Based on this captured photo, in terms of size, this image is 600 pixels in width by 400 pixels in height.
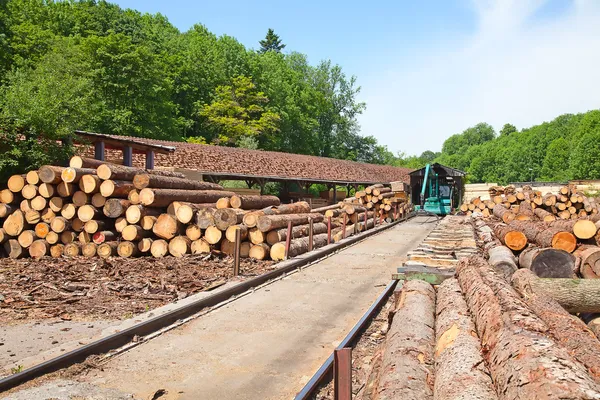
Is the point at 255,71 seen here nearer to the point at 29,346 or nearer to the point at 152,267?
the point at 152,267

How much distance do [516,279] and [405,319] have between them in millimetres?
2534

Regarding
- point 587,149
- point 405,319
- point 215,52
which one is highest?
point 215,52

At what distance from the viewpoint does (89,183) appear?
37.1 ft

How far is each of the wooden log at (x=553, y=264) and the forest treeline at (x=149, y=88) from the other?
11993 millimetres

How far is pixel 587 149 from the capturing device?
61500 mm

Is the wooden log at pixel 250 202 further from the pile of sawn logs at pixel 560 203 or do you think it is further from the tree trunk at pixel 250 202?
the pile of sawn logs at pixel 560 203

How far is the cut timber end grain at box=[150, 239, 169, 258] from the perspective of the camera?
11.4 m

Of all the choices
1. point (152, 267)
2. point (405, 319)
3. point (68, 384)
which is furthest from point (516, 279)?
point (152, 267)

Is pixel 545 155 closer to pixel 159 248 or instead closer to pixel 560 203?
pixel 560 203

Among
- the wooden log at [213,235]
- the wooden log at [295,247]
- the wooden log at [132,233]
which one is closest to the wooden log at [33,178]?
the wooden log at [132,233]

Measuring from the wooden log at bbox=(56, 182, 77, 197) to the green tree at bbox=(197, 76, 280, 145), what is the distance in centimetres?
3330

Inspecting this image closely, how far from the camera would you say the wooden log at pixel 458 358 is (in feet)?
10.2

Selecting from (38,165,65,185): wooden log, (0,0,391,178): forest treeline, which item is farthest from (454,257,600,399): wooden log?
(0,0,391,178): forest treeline

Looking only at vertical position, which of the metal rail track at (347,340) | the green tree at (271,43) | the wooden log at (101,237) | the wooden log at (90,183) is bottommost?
the metal rail track at (347,340)
